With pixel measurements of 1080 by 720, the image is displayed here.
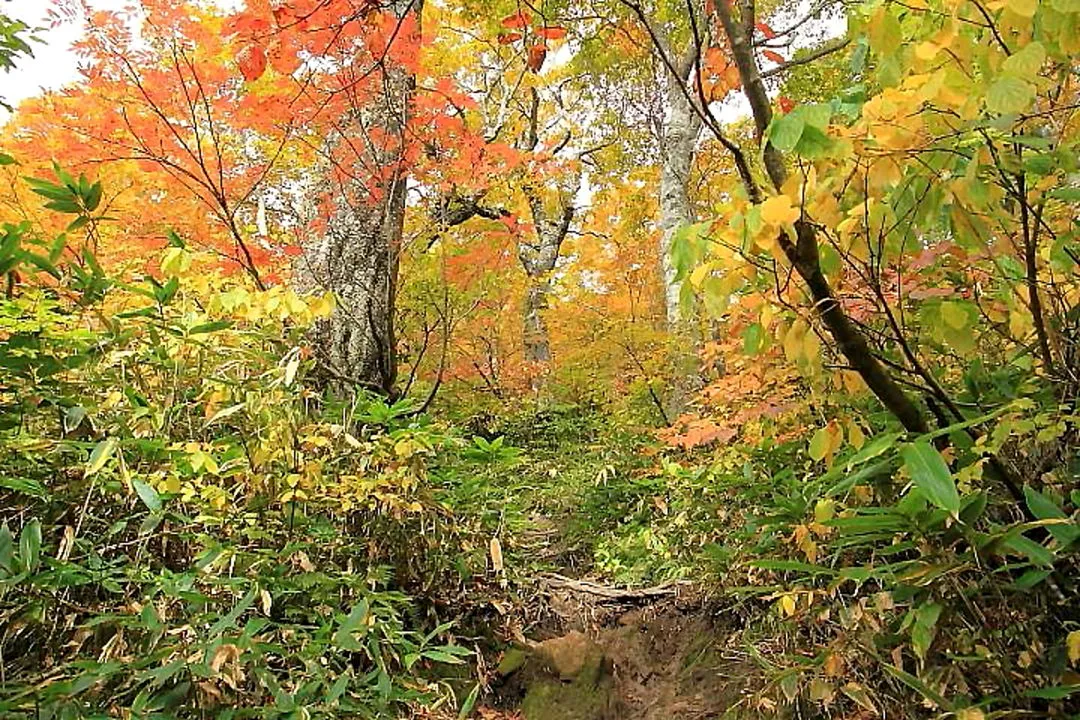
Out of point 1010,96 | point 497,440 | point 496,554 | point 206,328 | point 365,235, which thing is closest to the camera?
point 1010,96

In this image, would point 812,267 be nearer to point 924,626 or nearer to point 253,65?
point 924,626

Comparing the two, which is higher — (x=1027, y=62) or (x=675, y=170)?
(x=675, y=170)

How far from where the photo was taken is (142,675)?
1.44 metres

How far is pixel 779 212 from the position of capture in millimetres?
1048

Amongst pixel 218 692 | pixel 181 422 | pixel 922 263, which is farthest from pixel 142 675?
pixel 922 263

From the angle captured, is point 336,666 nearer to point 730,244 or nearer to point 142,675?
point 142,675

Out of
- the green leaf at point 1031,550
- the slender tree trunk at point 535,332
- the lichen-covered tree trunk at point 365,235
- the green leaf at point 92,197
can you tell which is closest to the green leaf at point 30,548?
the green leaf at point 92,197

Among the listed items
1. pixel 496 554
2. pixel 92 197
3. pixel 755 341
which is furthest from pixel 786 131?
pixel 496 554

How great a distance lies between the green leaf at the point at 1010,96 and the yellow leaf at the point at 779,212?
274 mm

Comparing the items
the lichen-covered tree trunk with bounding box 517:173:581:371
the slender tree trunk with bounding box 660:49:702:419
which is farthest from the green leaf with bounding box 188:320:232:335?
the lichen-covered tree trunk with bounding box 517:173:581:371

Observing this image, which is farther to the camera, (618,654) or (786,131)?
(618,654)

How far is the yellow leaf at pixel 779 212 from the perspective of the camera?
1.04 metres

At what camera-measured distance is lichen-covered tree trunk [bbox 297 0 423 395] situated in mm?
3777

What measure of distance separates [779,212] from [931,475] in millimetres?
432
